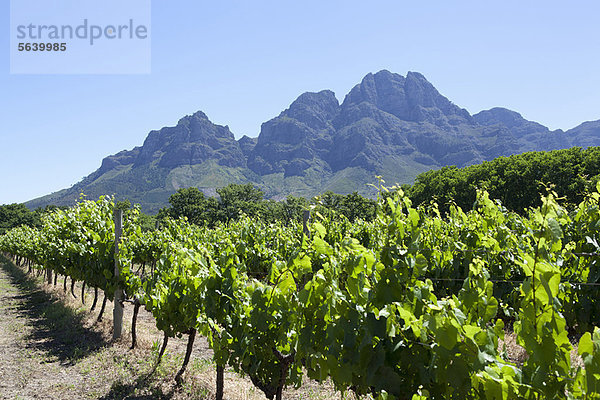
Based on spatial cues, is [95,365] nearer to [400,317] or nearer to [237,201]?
[400,317]

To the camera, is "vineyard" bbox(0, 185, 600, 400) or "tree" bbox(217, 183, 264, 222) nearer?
"vineyard" bbox(0, 185, 600, 400)

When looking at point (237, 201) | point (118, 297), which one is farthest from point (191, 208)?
point (118, 297)

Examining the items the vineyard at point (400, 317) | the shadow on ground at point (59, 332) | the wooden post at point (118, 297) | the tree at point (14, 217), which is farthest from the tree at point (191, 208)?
the vineyard at point (400, 317)

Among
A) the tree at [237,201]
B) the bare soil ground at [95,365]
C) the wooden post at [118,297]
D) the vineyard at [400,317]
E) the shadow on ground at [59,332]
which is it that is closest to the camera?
the vineyard at [400,317]

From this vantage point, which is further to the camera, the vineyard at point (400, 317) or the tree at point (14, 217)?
the tree at point (14, 217)

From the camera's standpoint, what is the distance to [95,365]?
22.6 ft

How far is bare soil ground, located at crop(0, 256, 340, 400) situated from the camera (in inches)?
221

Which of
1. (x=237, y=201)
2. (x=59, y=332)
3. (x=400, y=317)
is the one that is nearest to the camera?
(x=400, y=317)

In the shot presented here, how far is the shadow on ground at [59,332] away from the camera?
25.4 ft

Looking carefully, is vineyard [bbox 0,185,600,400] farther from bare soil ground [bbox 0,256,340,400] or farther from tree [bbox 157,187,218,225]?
tree [bbox 157,187,218,225]

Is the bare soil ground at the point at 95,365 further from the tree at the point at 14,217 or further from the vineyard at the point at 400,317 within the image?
the tree at the point at 14,217

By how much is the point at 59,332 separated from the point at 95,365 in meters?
3.15

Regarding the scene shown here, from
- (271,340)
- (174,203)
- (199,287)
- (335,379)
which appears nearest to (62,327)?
(199,287)

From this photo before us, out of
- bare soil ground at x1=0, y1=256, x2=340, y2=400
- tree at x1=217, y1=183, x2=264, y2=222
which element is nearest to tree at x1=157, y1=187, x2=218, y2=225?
tree at x1=217, y1=183, x2=264, y2=222
